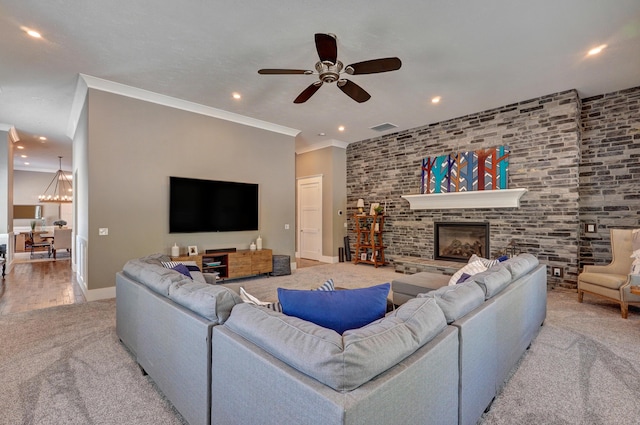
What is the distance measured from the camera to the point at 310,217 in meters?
8.27

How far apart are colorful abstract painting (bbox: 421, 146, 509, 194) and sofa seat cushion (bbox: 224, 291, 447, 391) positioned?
4.79 metres

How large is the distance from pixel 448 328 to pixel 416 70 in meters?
3.49

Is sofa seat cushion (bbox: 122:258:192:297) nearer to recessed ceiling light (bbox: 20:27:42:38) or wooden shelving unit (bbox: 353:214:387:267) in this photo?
recessed ceiling light (bbox: 20:27:42:38)

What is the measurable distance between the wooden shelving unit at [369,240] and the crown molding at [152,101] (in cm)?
277

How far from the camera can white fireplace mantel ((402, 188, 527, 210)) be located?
16.9ft

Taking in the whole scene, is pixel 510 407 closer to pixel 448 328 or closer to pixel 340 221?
pixel 448 328

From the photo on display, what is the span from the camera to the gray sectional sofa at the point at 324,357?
1.01 meters

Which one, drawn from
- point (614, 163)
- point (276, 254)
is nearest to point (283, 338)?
point (276, 254)

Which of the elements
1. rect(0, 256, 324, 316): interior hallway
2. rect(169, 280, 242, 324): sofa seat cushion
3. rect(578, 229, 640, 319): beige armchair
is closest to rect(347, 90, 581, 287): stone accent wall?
rect(578, 229, 640, 319): beige armchair

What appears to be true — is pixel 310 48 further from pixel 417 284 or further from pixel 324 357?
pixel 324 357

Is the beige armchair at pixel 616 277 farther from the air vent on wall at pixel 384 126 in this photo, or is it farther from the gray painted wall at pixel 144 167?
the gray painted wall at pixel 144 167

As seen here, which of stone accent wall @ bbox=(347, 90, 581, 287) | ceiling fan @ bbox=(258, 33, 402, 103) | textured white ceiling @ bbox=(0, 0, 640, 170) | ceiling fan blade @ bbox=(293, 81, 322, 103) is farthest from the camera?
stone accent wall @ bbox=(347, 90, 581, 287)

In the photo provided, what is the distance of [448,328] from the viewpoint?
150 centimetres

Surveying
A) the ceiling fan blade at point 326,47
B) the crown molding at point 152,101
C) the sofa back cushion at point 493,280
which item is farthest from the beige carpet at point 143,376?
the crown molding at point 152,101
